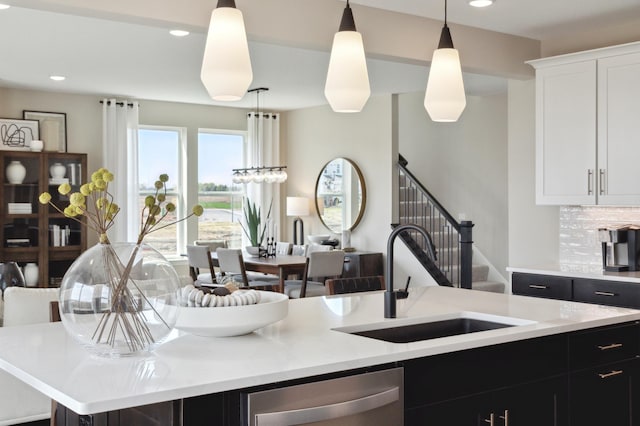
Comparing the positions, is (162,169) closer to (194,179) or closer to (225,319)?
(194,179)

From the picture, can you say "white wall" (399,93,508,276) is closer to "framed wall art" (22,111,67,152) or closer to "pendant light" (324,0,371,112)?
"framed wall art" (22,111,67,152)

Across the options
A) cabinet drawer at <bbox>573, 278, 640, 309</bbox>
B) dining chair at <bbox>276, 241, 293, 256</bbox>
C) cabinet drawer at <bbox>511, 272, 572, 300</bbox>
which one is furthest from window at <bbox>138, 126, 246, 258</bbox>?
cabinet drawer at <bbox>573, 278, 640, 309</bbox>

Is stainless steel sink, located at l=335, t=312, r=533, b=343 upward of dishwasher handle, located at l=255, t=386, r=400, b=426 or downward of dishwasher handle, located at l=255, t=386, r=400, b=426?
upward

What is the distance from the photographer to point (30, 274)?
839 cm

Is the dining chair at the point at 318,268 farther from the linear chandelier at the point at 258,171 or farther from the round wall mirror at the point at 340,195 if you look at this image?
the round wall mirror at the point at 340,195

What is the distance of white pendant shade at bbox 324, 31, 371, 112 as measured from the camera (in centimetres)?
276

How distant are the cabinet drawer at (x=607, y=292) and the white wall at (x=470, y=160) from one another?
4.09 meters

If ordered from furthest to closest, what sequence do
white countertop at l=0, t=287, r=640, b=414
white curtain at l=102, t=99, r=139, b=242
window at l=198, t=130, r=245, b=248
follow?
window at l=198, t=130, r=245, b=248, white curtain at l=102, t=99, r=139, b=242, white countertop at l=0, t=287, r=640, b=414

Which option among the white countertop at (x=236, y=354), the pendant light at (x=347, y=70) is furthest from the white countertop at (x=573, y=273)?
the pendant light at (x=347, y=70)

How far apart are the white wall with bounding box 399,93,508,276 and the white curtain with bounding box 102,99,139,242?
3516 millimetres

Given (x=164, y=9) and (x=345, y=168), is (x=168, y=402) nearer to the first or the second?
(x=164, y=9)

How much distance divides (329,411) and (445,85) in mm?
1516

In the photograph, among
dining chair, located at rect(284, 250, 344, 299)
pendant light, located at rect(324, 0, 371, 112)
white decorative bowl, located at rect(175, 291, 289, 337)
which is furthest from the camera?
dining chair, located at rect(284, 250, 344, 299)

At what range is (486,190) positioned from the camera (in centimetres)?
927
